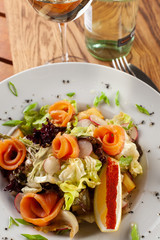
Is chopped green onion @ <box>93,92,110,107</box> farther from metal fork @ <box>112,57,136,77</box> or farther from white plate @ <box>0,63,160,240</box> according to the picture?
metal fork @ <box>112,57,136,77</box>

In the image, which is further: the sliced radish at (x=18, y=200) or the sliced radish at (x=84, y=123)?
the sliced radish at (x=84, y=123)

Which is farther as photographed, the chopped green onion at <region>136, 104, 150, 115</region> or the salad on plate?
the chopped green onion at <region>136, 104, 150, 115</region>

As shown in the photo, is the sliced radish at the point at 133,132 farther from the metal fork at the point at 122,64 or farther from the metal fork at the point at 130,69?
the metal fork at the point at 122,64

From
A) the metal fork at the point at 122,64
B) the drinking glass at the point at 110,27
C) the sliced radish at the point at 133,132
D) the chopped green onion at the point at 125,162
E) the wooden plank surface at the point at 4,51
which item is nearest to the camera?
the chopped green onion at the point at 125,162

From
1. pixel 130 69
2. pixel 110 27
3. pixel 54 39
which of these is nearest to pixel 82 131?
pixel 130 69

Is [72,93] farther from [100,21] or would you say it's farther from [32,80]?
[100,21]

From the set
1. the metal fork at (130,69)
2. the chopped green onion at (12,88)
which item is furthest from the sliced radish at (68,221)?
the metal fork at (130,69)

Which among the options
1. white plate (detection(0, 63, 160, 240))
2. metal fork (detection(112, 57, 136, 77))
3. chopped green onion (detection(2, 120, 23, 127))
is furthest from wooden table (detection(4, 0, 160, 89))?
chopped green onion (detection(2, 120, 23, 127))
